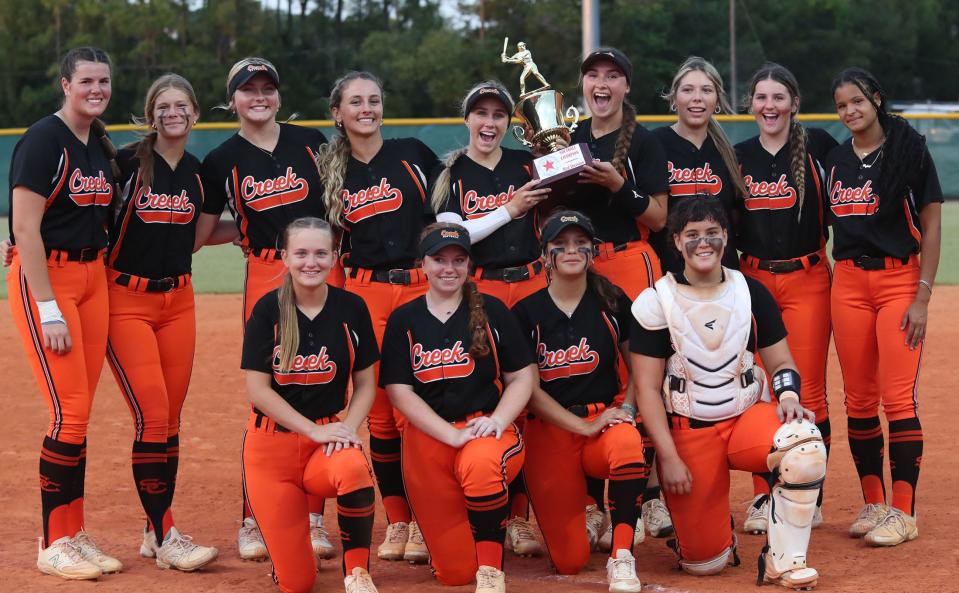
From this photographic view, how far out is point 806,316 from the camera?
483 cm

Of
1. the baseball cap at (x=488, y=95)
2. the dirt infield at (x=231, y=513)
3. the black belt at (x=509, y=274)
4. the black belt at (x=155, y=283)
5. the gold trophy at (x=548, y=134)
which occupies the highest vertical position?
the baseball cap at (x=488, y=95)

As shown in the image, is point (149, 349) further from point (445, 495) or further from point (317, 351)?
point (445, 495)

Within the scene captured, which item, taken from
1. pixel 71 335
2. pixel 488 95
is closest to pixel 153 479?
pixel 71 335

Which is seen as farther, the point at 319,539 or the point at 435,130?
the point at 435,130

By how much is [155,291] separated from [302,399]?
79cm

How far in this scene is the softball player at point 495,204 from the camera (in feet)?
15.3

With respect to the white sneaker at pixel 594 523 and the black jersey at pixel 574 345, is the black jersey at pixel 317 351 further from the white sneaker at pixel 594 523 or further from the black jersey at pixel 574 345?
the white sneaker at pixel 594 523

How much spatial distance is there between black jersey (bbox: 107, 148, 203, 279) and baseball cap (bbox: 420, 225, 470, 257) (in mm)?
1020

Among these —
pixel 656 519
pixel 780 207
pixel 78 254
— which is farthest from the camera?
pixel 656 519

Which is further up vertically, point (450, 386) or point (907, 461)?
point (450, 386)

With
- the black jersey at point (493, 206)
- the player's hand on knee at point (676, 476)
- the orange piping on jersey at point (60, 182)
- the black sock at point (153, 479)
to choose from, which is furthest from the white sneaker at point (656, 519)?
the orange piping on jersey at point (60, 182)

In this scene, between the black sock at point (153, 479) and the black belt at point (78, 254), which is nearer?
the black belt at point (78, 254)

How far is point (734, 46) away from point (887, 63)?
339 inches

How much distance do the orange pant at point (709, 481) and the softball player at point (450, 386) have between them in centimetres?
62
